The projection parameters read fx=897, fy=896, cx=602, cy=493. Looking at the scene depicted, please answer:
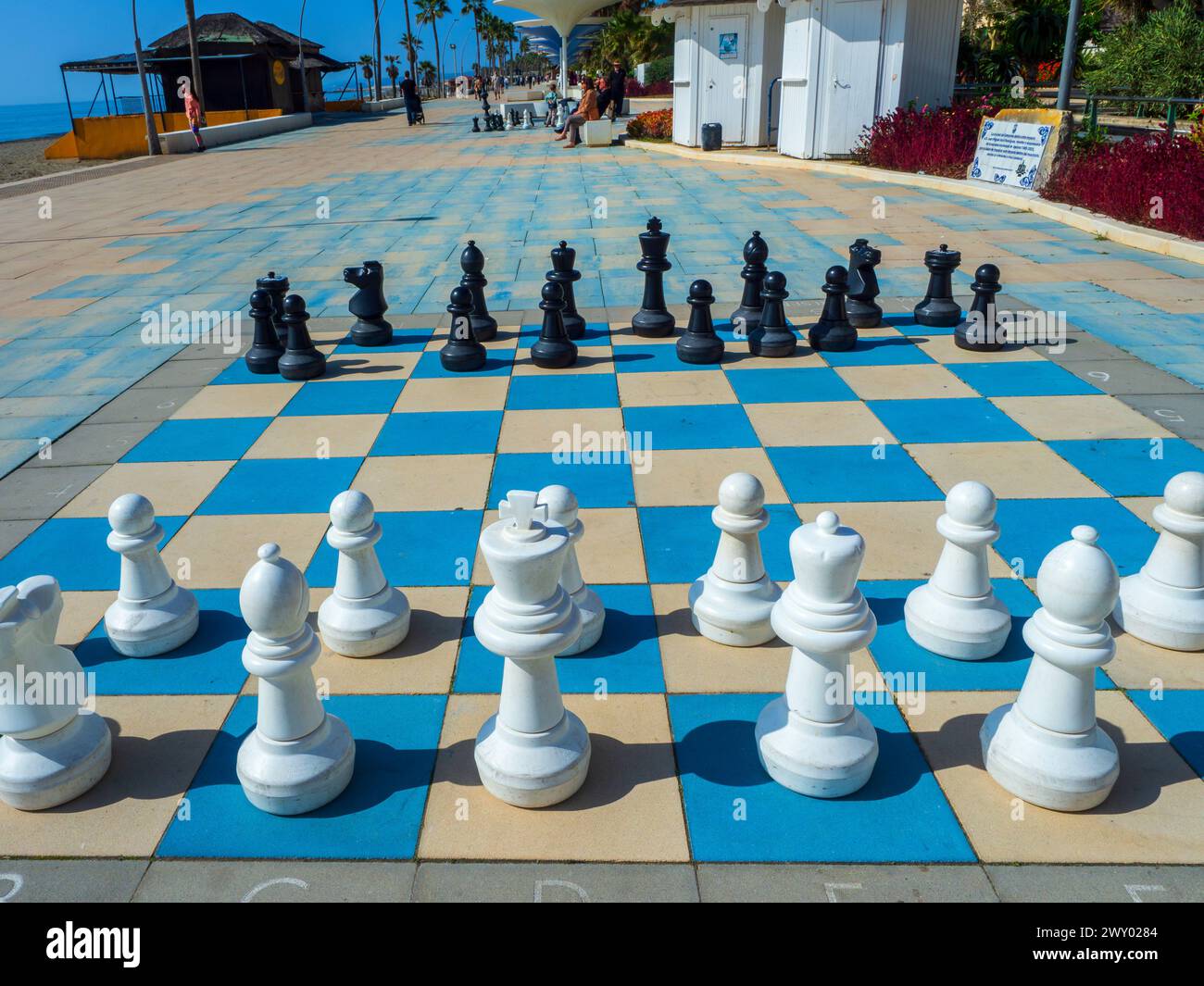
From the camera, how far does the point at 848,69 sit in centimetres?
1502

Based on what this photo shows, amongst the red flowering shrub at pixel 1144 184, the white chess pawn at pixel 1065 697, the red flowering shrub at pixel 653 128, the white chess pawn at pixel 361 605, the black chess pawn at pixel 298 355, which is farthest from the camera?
the red flowering shrub at pixel 653 128

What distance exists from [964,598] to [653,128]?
20.3 m

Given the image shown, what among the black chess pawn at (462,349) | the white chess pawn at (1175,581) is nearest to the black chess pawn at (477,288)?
the black chess pawn at (462,349)

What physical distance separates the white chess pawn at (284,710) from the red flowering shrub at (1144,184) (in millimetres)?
9676

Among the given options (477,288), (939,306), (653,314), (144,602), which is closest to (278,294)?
(477,288)

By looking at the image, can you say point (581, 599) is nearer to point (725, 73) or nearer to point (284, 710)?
point (284, 710)

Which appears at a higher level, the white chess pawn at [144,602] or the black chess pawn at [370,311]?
the black chess pawn at [370,311]

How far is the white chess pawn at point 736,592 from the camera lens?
3086 millimetres

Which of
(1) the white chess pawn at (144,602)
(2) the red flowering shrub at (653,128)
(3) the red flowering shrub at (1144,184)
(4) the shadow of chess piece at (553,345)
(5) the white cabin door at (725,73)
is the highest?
(5) the white cabin door at (725,73)

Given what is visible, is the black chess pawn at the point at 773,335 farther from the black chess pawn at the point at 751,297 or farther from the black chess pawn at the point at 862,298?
the black chess pawn at the point at 862,298

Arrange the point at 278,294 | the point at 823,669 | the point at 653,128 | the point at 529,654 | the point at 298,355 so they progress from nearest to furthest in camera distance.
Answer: the point at 529,654 → the point at 823,669 → the point at 298,355 → the point at 278,294 → the point at 653,128
